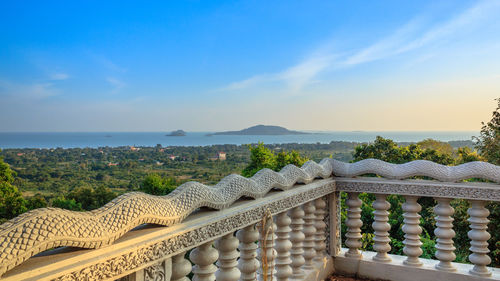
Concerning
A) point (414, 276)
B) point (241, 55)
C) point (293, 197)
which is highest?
point (241, 55)

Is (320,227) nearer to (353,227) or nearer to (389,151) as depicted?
(353,227)

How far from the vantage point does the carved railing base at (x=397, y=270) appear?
265cm

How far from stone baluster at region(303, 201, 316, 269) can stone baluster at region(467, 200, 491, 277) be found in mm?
1142

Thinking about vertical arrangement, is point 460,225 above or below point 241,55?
below

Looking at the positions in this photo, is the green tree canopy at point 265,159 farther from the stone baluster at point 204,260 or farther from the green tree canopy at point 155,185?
the stone baluster at point 204,260

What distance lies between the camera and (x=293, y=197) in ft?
7.05

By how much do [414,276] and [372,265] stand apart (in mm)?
310

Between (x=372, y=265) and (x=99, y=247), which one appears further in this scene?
(x=372, y=265)

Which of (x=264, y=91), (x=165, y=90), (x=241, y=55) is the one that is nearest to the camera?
(x=241, y=55)

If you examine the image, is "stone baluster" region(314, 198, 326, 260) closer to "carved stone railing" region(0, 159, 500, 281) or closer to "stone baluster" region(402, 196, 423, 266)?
"carved stone railing" region(0, 159, 500, 281)

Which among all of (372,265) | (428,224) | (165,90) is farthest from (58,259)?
(165,90)

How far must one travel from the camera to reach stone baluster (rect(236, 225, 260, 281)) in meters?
1.79

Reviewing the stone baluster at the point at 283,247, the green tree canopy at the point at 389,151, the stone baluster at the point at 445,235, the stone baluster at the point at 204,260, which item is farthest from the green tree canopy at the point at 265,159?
the stone baluster at the point at 204,260

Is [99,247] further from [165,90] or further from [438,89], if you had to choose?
[165,90]
